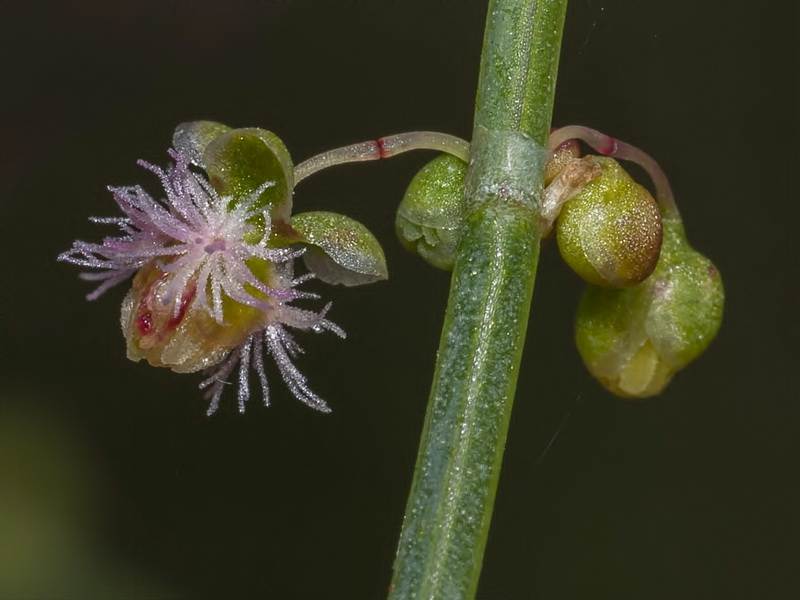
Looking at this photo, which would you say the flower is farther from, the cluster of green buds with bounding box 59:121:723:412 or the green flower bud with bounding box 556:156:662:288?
the green flower bud with bounding box 556:156:662:288

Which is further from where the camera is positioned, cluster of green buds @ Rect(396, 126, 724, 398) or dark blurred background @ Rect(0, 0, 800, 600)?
dark blurred background @ Rect(0, 0, 800, 600)

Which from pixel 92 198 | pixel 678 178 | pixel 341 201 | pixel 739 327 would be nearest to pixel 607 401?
pixel 739 327

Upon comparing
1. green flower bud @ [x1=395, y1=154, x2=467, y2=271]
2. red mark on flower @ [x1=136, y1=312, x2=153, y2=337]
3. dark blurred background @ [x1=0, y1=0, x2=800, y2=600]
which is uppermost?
dark blurred background @ [x1=0, y1=0, x2=800, y2=600]

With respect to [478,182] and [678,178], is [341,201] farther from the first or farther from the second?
[478,182]

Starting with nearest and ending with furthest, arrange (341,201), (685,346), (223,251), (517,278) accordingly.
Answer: (517,278), (223,251), (685,346), (341,201)

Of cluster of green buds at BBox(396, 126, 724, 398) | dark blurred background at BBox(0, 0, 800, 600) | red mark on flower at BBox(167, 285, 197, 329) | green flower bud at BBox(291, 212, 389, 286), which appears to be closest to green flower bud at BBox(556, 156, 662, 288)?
cluster of green buds at BBox(396, 126, 724, 398)

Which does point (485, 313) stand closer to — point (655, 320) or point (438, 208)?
point (438, 208)

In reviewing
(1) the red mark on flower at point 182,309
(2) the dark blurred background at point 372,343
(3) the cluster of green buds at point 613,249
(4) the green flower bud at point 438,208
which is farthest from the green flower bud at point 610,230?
(2) the dark blurred background at point 372,343
